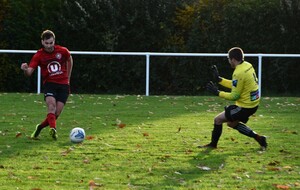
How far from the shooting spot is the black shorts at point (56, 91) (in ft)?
39.7

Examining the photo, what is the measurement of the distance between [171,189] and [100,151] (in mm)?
2569

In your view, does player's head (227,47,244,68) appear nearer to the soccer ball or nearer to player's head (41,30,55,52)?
the soccer ball

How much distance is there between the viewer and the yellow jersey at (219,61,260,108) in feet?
35.0

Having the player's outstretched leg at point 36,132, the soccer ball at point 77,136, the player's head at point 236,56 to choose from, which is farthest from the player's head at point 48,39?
the player's head at point 236,56

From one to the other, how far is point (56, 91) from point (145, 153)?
8.29 feet

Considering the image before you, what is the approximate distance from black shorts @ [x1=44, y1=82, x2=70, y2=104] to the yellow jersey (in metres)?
2.83

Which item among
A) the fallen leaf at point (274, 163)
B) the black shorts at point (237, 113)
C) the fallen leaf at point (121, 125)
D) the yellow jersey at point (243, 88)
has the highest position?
the yellow jersey at point (243, 88)

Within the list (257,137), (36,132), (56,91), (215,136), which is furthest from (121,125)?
(257,137)

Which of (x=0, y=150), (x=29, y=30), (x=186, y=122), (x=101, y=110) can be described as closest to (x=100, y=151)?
(x=0, y=150)

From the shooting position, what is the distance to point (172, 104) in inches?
719

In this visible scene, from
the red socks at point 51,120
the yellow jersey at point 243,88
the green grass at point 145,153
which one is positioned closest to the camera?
the green grass at point 145,153

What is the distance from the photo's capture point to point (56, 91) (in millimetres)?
12164

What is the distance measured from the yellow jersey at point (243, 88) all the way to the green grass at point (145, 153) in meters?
0.70

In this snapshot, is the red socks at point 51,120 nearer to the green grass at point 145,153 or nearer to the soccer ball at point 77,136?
the green grass at point 145,153
